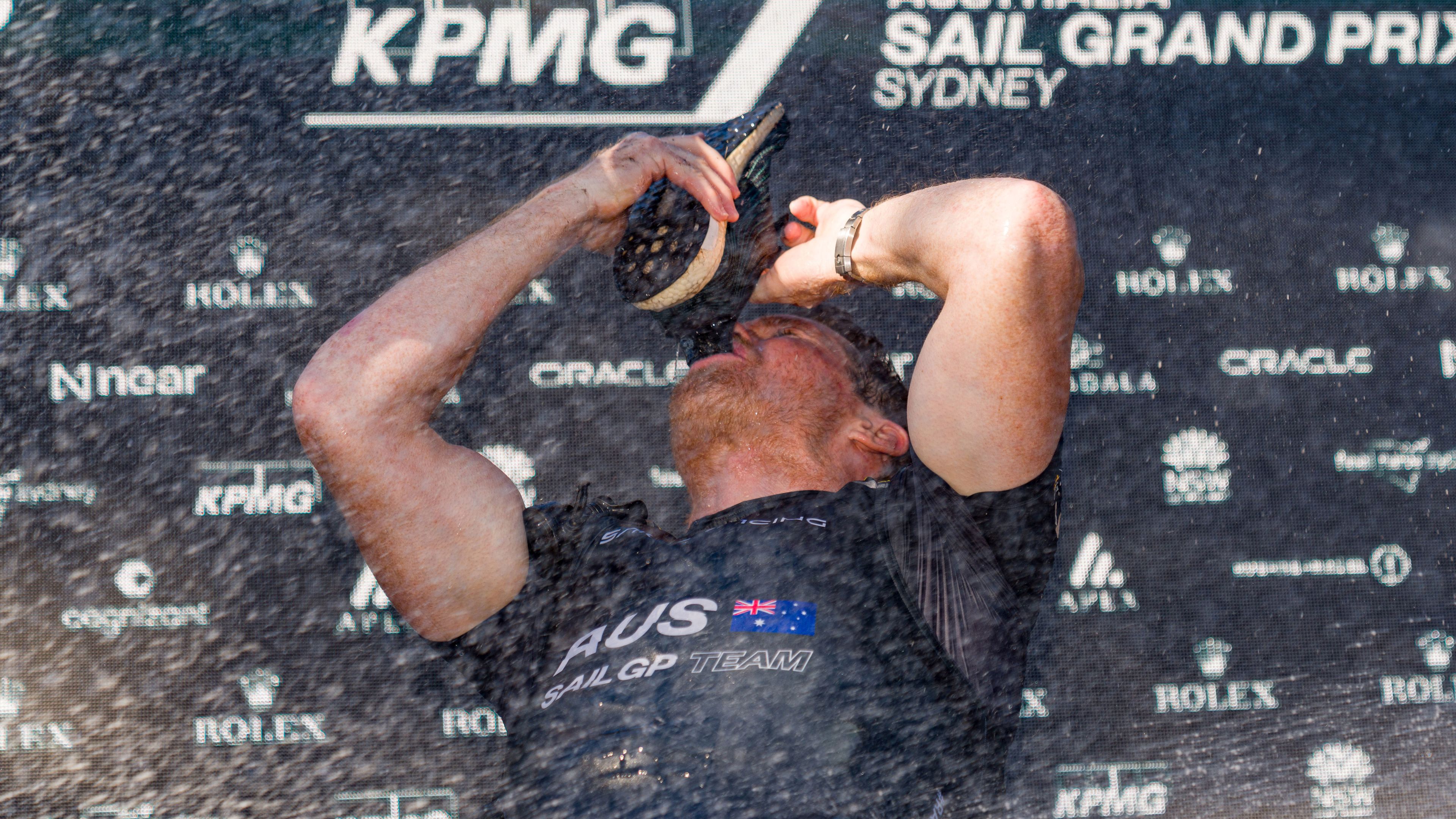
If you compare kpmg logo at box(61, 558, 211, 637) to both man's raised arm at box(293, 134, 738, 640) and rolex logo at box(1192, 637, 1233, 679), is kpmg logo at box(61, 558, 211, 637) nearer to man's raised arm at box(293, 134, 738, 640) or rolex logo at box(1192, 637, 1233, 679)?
man's raised arm at box(293, 134, 738, 640)

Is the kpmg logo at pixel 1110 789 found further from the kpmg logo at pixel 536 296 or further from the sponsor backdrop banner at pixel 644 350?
the kpmg logo at pixel 536 296

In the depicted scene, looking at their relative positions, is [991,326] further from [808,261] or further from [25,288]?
[25,288]

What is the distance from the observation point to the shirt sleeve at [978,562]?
162cm

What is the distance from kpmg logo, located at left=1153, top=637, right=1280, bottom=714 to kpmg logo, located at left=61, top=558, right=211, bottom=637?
1815mm

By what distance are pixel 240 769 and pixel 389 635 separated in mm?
357

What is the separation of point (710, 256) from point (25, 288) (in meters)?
1.38

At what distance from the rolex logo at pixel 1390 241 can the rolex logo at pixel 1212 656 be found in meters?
0.84

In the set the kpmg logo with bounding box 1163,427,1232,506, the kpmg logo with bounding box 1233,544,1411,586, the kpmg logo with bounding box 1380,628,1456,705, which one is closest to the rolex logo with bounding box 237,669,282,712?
the kpmg logo with bounding box 1163,427,1232,506

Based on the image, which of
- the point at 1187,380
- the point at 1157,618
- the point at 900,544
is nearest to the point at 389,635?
the point at 900,544

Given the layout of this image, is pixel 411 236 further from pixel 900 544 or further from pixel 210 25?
pixel 900 544

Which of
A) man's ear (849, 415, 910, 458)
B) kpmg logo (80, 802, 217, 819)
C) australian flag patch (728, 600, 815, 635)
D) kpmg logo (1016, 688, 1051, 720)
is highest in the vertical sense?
man's ear (849, 415, 910, 458)

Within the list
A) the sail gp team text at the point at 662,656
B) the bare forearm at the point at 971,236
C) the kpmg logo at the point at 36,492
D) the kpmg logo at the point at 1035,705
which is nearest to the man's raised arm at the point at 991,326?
the bare forearm at the point at 971,236

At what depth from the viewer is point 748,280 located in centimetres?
182

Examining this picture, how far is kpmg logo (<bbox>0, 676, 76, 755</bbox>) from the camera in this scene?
2.21m
